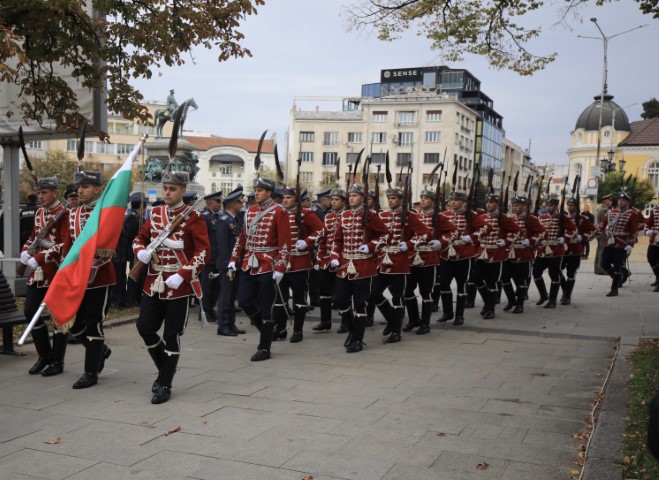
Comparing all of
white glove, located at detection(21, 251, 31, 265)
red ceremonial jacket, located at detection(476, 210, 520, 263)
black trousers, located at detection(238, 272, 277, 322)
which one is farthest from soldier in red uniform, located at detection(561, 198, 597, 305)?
white glove, located at detection(21, 251, 31, 265)

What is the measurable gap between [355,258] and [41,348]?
12.9 feet

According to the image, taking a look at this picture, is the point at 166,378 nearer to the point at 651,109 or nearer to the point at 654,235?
the point at 654,235

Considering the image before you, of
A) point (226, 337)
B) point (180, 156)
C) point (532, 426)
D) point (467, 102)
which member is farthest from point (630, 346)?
point (467, 102)

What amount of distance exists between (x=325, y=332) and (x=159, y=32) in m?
5.07

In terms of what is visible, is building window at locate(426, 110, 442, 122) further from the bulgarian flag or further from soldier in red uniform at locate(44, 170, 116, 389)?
the bulgarian flag

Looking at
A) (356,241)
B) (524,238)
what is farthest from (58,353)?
(524,238)

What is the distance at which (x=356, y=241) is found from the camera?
9.28 meters

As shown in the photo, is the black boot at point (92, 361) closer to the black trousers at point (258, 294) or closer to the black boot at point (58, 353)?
the black boot at point (58, 353)

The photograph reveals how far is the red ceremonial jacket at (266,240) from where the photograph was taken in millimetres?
8500

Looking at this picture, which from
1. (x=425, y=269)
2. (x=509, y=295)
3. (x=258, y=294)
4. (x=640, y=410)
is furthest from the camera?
(x=509, y=295)

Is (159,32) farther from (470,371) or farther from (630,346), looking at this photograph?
(630,346)

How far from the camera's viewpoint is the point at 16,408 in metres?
6.21

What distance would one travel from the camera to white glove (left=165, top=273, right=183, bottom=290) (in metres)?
6.45

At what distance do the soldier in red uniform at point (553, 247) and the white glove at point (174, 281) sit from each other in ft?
30.2
